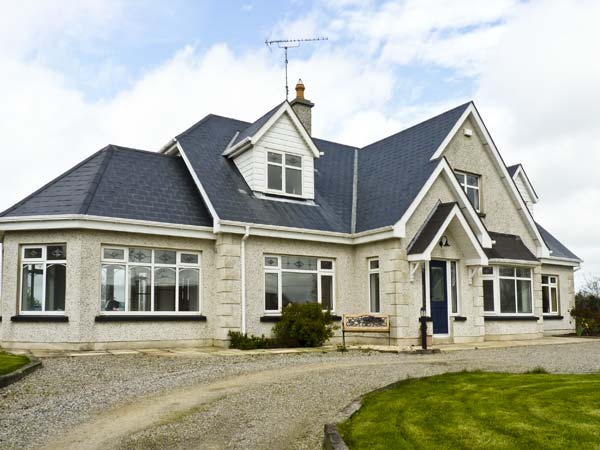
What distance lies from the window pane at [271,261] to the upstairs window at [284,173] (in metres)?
2.63

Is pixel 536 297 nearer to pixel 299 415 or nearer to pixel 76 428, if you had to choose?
pixel 299 415

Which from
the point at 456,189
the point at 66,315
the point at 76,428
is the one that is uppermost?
the point at 456,189

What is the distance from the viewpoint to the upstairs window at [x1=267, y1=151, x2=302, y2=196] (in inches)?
790

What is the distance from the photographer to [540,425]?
6.37 m

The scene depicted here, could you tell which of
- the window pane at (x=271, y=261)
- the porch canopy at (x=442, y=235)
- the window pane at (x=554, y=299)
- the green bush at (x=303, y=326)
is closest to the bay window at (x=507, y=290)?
the porch canopy at (x=442, y=235)

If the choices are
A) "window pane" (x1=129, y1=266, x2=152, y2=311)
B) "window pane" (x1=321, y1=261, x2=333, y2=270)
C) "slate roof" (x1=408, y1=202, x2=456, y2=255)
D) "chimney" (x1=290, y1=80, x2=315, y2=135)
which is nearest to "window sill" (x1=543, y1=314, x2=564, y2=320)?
"slate roof" (x1=408, y1=202, x2=456, y2=255)

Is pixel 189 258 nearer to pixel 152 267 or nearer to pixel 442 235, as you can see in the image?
pixel 152 267

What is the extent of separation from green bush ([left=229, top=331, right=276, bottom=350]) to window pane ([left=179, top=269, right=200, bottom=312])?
4.74ft

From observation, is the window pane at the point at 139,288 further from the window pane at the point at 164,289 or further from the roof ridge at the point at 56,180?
the roof ridge at the point at 56,180

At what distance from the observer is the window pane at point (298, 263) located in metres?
18.7

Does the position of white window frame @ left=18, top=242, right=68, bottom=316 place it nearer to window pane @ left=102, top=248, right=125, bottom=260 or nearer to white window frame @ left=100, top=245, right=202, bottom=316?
window pane @ left=102, top=248, right=125, bottom=260

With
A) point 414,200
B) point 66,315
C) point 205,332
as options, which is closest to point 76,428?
point 66,315

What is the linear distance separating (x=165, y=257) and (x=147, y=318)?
181cm

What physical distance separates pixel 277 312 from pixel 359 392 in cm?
906
